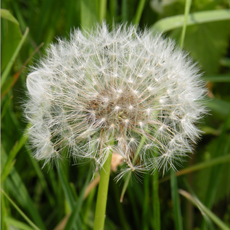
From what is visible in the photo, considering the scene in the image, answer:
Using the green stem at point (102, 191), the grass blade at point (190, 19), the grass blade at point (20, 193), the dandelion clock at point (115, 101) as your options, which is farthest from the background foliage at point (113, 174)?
the green stem at point (102, 191)

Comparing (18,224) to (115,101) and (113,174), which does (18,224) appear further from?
(113,174)

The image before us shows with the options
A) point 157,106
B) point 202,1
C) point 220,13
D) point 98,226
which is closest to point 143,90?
point 157,106

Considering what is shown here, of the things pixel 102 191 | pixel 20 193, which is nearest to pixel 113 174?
pixel 20 193

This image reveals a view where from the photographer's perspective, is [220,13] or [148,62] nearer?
[148,62]

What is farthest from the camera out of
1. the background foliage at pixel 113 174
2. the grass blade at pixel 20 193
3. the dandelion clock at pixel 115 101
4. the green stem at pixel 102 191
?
the background foliage at pixel 113 174

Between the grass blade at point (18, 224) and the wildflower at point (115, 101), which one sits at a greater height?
the wildflower at point (115, 101)

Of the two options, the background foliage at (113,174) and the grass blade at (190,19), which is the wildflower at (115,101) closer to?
the grass blade at (190,19)

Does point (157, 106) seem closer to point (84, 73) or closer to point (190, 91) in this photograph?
point (190, 91)
